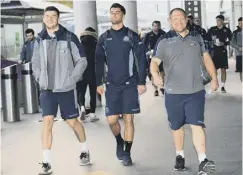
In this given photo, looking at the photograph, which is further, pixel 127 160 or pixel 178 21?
pixel 127 160

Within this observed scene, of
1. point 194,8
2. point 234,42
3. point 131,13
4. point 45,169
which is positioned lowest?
point 45,169

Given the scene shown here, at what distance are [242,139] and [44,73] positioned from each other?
120 inches

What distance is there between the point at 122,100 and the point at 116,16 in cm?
99

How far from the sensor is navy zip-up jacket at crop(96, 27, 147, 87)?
5930mm

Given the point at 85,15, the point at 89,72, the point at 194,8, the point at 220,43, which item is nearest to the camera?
the point at 89,72

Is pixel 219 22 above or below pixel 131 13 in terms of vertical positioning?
below

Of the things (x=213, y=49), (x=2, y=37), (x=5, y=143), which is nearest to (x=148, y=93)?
(x=213, y=49)

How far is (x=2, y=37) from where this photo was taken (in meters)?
13.6

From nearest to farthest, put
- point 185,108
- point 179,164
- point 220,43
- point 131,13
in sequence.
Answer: point 185,108, point 179,164, point 220,43, point 131,13

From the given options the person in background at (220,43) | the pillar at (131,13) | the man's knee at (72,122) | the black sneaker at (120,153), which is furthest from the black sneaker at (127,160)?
the pillar at (131,13)

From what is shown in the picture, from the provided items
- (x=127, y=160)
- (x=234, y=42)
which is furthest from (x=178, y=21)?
(x=234, y=42)

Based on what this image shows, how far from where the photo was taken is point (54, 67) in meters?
5.75

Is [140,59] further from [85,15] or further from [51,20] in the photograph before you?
[85,15]

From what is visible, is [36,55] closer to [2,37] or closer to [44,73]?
[44,73]
